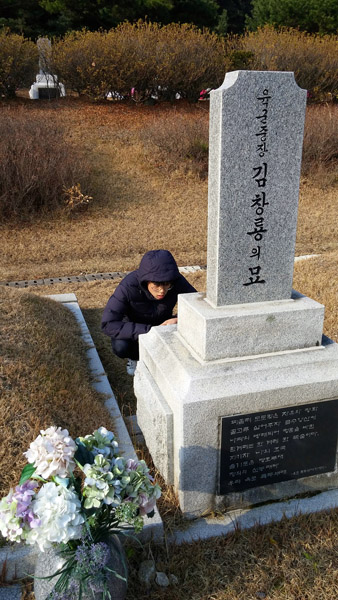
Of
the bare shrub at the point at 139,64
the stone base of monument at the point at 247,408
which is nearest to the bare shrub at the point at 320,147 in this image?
the bare shrub at the point at 139,64

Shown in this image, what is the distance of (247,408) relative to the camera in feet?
8.52

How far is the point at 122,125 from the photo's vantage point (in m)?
13.6

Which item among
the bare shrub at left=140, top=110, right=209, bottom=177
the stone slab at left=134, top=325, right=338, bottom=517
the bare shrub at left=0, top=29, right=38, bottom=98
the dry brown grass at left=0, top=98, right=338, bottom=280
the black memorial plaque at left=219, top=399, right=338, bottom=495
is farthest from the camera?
the bare shrub at left=0, top=29, right=38, bottom=98

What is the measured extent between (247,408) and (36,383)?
5.02ft

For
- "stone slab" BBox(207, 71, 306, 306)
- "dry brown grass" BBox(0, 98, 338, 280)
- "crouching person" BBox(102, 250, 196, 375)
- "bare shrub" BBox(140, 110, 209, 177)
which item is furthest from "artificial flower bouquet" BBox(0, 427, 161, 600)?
"bare shrub" BBox(140, 110, 209, 177)

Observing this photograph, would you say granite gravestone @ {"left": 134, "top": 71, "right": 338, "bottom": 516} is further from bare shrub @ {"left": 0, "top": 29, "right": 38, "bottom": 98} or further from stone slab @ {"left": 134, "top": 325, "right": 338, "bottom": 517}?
bare shrub @ {"left": 0, "top": 29, "right": 38, "bottom": 98}

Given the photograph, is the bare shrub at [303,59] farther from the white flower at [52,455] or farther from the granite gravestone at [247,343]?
the white flower at [52,455]

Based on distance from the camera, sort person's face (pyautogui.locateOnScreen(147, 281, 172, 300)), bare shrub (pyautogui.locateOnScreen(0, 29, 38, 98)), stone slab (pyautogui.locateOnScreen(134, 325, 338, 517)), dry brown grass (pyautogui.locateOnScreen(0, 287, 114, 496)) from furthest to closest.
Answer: bare shrub (pyautogui.locateOnScreen(0, 29, 38, 98)) < person's face (pyautogui.locateOnScreen(147, 281, 172, 300)) < dry brown grass (pyautogui.locateOnScreen(0, 287, 114, 496)) < stone slab (pyautogui.locateOnScreen(134, 325, 338, 517))

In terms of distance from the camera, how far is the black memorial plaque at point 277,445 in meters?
2.65

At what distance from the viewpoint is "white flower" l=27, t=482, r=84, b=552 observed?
1.76 m

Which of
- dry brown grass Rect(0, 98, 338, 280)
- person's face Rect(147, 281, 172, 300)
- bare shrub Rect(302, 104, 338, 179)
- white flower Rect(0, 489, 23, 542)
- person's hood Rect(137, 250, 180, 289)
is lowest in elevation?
dry brown grass Rect(0, 98, 338, 280)

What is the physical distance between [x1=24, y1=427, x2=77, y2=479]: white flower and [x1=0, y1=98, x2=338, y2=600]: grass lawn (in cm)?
87

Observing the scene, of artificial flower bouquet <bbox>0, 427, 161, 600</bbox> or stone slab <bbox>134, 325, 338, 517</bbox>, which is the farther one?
stone slab <bbox>134, 325, 338, 517</bbox>

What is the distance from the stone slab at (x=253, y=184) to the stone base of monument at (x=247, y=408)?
0.17 meters
